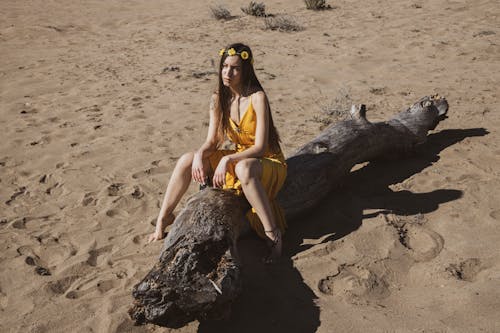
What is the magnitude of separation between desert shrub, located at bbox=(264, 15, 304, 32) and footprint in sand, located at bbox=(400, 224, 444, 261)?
7128 millimetres

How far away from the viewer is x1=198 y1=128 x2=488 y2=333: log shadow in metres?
2.95

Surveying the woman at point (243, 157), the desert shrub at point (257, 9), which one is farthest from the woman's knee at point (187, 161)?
the desert shrub at point (257, 9)

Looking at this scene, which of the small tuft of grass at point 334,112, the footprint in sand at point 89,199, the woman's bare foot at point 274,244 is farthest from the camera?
the small tuft of grass at point 334,112

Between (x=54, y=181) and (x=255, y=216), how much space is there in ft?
7.51

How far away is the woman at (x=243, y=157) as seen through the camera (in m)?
3.41

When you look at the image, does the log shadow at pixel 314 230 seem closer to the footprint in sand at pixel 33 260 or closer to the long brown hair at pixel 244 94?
the long brown hair at pixel 244 94

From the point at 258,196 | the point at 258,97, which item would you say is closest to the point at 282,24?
the point at 258,97

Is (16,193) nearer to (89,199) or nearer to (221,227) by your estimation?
(89,199)

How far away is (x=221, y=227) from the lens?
3127 mm

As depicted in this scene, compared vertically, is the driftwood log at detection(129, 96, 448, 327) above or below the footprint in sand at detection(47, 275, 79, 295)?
above

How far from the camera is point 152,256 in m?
3.68

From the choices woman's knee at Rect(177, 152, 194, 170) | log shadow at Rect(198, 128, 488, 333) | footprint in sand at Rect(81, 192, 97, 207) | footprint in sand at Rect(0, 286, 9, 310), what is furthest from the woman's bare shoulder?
footprint in sand at Rect(0, 286, 9, 310)

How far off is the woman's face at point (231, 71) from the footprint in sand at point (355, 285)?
1.48 m

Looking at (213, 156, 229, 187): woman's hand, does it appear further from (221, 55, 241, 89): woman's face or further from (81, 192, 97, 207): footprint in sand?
(81, 192, 97, 207): footprint in sand
